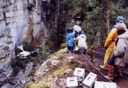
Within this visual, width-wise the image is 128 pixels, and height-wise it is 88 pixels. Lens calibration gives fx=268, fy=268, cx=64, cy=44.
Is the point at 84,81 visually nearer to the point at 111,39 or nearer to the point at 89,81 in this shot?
the point at 89,81

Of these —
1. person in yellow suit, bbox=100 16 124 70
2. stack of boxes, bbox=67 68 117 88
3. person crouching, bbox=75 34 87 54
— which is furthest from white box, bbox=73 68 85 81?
person crouching, bbox=75 34 87 54

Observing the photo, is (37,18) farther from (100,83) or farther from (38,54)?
(100,83)

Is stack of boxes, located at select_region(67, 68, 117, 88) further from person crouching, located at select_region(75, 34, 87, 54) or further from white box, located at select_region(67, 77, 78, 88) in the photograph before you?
person crouching, located at select_region(75, 34, 87, 54)

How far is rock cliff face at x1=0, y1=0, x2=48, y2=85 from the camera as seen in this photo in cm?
1628

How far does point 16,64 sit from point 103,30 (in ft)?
30.1

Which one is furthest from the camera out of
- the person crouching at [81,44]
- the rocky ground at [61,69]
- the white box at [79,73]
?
the person crouching at [81,44]

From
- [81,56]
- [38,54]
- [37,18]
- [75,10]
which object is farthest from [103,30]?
[37,18]

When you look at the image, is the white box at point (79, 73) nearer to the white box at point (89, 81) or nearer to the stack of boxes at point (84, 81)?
the stack of boxes at point (84, 81)

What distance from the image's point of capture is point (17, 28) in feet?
57.7

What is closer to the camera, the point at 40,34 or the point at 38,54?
the point at 38,54

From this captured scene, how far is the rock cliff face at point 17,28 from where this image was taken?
1628cm

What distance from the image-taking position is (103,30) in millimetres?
8977

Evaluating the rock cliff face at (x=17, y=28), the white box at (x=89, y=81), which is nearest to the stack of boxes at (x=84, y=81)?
the white box at (x=89, y=81)

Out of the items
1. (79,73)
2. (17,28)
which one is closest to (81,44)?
(79,73)
